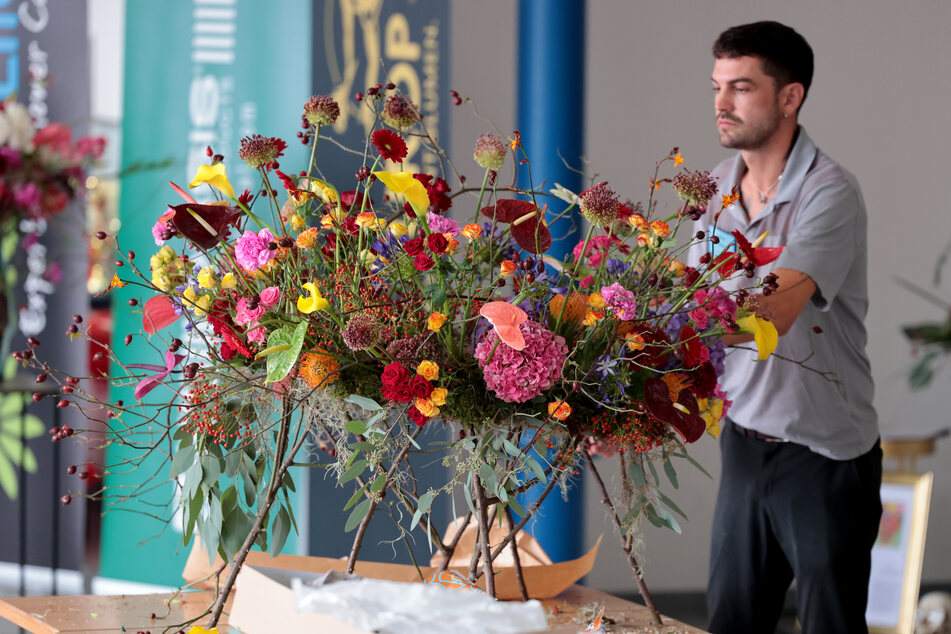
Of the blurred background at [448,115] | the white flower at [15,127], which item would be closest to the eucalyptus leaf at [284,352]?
the blurred background at [448,115]

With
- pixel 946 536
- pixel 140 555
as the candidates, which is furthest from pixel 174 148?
pixel 946 536

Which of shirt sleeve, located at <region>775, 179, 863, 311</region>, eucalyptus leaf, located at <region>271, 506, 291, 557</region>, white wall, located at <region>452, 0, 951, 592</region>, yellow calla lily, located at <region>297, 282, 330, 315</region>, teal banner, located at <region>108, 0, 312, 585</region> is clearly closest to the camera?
yellow calla lily, located at <region>297, 282, 330, 315</region>

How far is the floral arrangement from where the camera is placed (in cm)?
116

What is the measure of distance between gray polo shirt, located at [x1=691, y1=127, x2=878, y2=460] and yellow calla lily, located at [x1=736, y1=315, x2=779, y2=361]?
25.4 inches

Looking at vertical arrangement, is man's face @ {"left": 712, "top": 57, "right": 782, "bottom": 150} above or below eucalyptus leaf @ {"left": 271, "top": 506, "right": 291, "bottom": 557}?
above

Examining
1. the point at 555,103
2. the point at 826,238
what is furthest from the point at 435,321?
the point at 555,103

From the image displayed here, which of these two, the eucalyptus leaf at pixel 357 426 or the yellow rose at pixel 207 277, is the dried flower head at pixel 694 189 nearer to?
the eucalyptus leaf at pixel 357 426

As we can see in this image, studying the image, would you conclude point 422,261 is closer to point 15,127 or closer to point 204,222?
point 204,222

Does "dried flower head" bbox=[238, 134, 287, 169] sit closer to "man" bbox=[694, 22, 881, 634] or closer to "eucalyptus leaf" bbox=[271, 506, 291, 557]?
"eucalyptus leaf" bbox=[271, 506, 291, 557]

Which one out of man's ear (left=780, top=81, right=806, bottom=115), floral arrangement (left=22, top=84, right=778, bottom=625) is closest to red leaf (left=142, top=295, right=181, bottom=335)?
floral arrangement (left=22, top=84, right=778, bottom=625)

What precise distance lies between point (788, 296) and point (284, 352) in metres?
0.96

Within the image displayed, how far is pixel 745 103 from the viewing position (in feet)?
6.73

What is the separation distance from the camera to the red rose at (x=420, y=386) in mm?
1147

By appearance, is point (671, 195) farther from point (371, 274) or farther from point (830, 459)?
point (371, 274)
